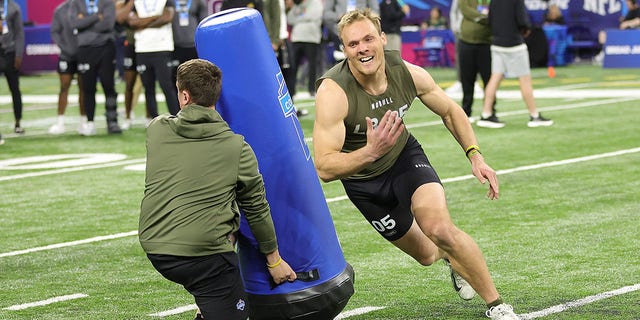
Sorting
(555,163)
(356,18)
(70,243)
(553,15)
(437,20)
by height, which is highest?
(356,18)

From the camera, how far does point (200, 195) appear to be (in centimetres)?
518

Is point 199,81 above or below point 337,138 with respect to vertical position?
above

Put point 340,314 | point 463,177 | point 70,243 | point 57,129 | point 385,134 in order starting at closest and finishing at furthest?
point 385,134 < point 340,314 < point 70,243 < point 463,177 < point 57,129

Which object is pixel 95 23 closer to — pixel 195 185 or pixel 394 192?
pixel 394 192

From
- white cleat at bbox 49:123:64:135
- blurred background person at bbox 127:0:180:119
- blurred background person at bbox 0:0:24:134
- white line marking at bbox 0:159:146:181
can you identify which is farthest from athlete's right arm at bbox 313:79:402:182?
white cleat at bbox 49:123:64:135

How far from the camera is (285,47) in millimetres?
17047

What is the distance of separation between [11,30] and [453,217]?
8.47 meters

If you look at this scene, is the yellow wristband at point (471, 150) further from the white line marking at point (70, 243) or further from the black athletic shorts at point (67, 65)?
the black athletic shorts at point (67, 65)

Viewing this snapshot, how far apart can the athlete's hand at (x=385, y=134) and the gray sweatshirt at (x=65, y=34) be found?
1076cm

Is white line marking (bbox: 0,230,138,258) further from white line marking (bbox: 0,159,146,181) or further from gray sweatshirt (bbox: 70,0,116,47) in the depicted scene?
gray sweatshirt (bbox: 70,0,116,47)

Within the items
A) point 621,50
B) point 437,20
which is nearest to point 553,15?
point 621,50

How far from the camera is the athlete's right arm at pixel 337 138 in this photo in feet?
18.5

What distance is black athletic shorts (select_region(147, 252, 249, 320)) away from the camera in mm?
5180

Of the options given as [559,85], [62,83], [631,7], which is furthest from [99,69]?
[631,7]
